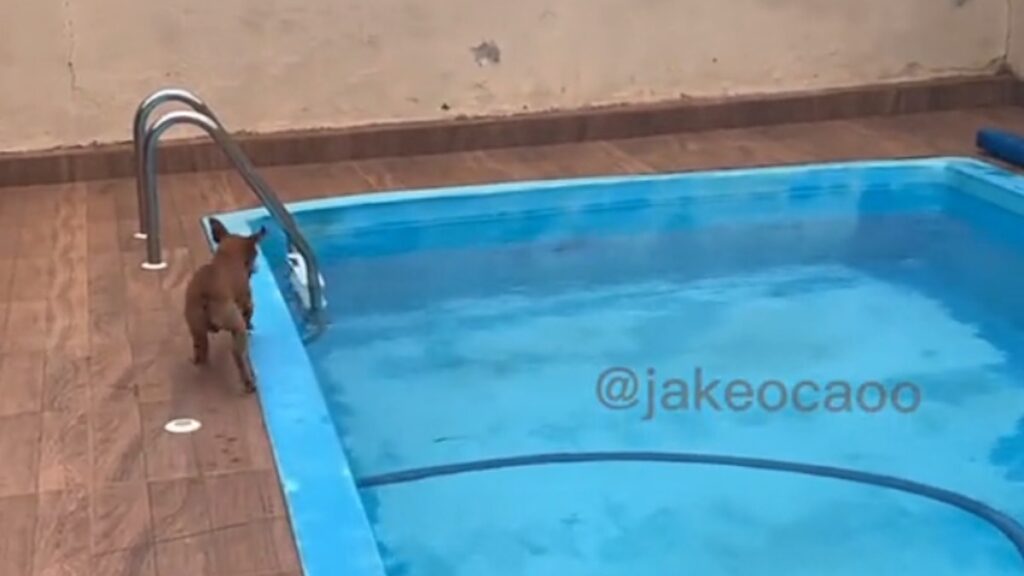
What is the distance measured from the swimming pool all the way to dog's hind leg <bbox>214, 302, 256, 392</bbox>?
6 cm

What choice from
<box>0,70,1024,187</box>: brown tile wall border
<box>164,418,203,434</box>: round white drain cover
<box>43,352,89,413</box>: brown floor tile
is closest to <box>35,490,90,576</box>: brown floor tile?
<box>164,418,203,434</box>: round white drain cover

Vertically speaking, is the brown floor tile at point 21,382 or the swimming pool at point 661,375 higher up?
the brown floor tile at point 21,382

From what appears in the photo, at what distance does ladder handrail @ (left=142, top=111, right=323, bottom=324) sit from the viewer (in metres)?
3.66

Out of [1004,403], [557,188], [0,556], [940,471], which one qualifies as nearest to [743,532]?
[940,471]

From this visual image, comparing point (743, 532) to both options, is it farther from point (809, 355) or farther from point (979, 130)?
point (979, 130)

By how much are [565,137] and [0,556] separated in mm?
3730

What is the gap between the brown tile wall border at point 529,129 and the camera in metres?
5.37

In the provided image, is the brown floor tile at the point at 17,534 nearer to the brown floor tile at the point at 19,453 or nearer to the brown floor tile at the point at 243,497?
the brown floor tile at the point at 19,453

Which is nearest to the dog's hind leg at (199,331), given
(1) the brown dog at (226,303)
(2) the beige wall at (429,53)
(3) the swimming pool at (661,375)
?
(1) the brown dog at (226,303)

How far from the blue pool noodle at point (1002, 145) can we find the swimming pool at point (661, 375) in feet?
0.36

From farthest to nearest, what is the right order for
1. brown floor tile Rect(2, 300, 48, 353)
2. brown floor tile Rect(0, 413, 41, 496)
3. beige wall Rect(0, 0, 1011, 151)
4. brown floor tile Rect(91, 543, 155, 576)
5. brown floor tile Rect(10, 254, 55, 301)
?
beige wall Rect(0, 0, 1011, 151) < brown floor tile Rect(10, 254, 55, 301) < brown floor tile Rect(2, 300, 48, 353) < brown floor tile Rect(0, 413, 41, 496) < brown floor tile Rect(91, 543, 155, 576)

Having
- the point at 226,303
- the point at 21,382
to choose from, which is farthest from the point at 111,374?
the point at 226,303

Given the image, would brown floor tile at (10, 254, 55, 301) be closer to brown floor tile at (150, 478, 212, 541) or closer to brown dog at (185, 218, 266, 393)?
brown dog at (185, 218, 266, 393)

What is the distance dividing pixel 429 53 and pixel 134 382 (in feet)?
9.28
